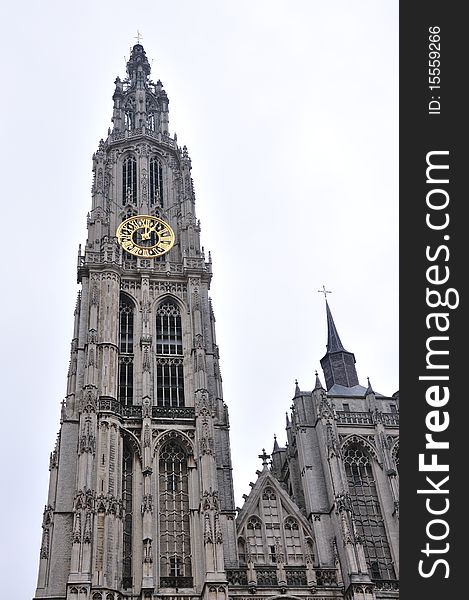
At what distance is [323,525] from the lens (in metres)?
41.7

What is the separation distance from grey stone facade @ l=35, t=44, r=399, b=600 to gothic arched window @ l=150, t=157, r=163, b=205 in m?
4.62

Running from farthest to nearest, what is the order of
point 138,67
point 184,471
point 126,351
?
point 138,67
point 126,351
point 184,471

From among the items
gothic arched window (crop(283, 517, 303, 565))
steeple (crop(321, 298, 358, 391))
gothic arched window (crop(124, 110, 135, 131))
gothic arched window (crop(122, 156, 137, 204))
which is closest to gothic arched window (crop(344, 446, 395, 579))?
gothic arched window (crop(283, 517, 303, 565))

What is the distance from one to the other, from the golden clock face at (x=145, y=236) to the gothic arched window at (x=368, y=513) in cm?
1912

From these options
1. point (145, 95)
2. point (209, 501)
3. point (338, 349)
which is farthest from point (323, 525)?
point (145, 95)

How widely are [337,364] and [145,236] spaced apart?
52.8 feet

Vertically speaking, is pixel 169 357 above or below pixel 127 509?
above

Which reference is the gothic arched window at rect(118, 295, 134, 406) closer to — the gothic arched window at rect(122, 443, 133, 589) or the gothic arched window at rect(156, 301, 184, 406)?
the gothic arched window at rect(156, 301, 184, 406)

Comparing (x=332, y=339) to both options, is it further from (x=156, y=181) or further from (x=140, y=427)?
(x=156, y=181)

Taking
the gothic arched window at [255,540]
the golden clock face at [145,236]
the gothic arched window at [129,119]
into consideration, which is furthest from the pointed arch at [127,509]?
the gothic arched window at [129,119]

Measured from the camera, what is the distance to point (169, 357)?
47.8 meters

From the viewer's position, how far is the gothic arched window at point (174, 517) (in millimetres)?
38969

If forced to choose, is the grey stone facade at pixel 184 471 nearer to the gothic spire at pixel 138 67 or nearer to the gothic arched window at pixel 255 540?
the gothic arched window at pixel 255 540

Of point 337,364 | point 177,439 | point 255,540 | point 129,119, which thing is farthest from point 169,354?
point 129,119
